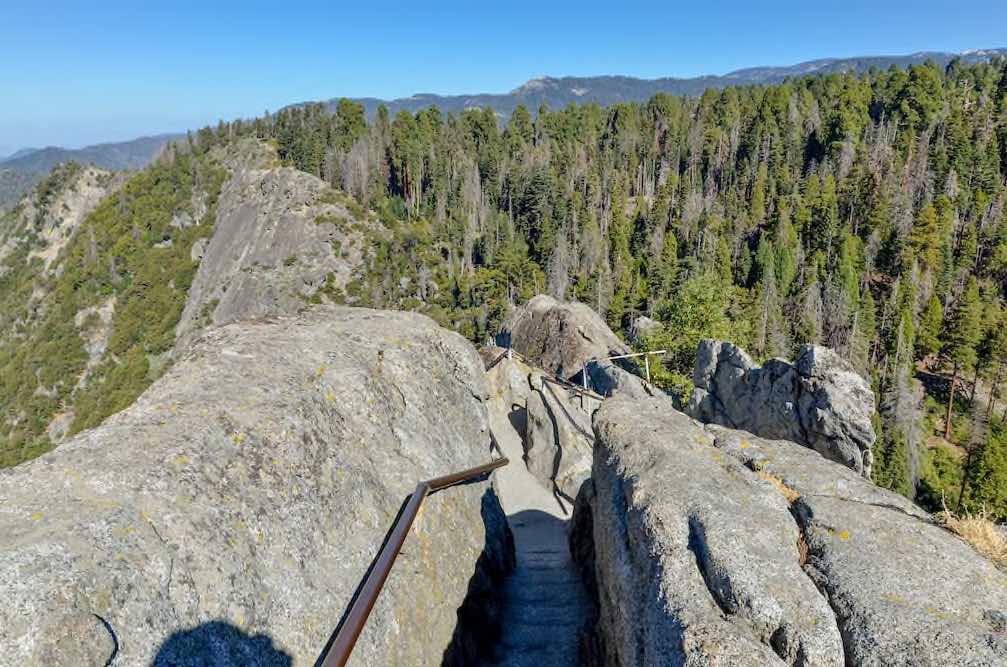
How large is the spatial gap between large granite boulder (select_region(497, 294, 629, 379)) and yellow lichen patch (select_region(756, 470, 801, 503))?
82.4 ft

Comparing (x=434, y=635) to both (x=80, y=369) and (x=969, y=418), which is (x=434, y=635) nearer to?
(x=969, y=418)

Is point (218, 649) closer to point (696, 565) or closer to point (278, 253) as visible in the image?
point (696, 565)

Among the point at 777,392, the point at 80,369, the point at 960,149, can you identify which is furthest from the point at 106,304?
the point at 960,149

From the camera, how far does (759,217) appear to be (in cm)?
11575

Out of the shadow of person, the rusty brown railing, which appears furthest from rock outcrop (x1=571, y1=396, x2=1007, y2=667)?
the shadow of person

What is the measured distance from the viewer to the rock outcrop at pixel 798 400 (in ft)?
67.3

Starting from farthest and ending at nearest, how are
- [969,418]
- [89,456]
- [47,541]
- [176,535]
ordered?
[969,418]
[89,456]
[176,535]
[47,541]

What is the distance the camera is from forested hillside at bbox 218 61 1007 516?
80.2 m

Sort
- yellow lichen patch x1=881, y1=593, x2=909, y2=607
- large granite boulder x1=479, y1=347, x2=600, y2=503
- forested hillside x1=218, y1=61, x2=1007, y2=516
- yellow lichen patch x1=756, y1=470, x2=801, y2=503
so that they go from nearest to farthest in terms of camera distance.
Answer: yellow lichen patch x1=881, y1=593, x2=909, y2=607 → yellow lichen patch x1=756, y1=470, x2=801, y2=503 → large granite boulder x1=479, y1=347, x2=600, y2=503 → forested hillside x1=218, y1=61, x2=1007, y2=516

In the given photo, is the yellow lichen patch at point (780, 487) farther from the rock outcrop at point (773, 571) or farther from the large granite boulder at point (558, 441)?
the large granite boulder at point (558, 441)

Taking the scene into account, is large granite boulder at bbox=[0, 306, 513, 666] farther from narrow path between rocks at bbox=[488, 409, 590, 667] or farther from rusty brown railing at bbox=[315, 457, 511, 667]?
narrow path between rocks at bbox=[488, 409, 590, 667]

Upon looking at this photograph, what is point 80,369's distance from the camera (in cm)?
11794

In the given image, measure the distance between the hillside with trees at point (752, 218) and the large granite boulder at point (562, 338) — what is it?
19666 mm

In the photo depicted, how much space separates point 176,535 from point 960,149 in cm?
14989
